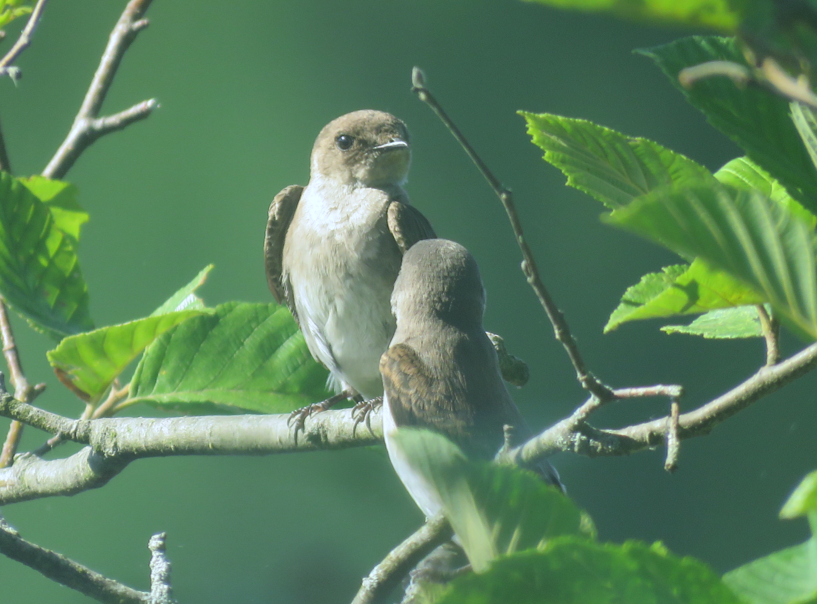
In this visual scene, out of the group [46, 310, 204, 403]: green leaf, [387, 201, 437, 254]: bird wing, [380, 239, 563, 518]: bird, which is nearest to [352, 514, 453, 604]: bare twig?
[380, 239, 563, 518]: bird

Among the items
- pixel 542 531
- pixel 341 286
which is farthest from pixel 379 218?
pixel 542 531

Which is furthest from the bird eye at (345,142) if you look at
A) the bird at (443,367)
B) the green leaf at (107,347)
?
the green leaf at (107,347)

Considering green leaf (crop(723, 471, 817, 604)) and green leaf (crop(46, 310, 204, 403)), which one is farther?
green leaf (crop(46, 310, 204, 403))

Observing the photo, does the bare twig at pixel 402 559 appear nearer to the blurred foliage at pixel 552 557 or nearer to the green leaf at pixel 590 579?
the blurred foliage at pixel 552 557

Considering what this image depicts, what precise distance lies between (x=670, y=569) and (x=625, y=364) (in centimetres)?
340

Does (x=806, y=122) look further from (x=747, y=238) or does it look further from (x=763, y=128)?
(x=747, y=238)

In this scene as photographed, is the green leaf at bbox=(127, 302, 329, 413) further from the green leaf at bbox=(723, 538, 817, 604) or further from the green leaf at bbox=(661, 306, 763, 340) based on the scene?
the green leaf at bbox=(723, 538, 817, 604)

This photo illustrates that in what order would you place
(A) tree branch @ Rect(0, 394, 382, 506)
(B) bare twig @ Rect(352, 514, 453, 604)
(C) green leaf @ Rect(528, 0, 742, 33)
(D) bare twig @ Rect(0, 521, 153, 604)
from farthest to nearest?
1. (A) tree branch @ Rect(0, 394, 382, 506)
2. (D) bare twig @ Rect(0, 521, 153, 604)
3. (B) bare twig @ Rect(352, 514, 453, 604)
4. (C) green leaf @ Rect(528, 0, 742, 33)

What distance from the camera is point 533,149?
12.2ft

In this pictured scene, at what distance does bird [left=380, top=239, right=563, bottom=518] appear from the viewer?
1272 mm

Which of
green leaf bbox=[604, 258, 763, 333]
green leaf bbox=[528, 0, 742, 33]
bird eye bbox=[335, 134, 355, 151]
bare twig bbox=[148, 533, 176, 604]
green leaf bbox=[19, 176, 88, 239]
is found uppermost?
bird eye bbox=[335, 134, 355, 151]

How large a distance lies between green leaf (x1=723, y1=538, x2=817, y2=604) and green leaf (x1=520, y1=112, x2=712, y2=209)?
36cm

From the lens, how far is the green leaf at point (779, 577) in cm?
43

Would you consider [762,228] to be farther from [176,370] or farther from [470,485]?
[176,370]
